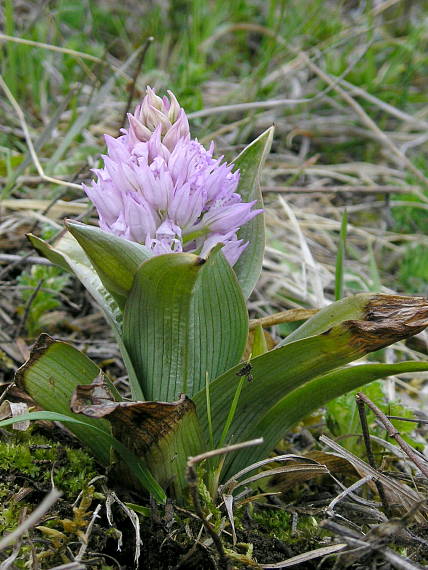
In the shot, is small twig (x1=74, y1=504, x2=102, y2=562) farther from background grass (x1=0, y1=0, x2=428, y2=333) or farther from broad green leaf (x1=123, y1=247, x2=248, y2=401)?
background grass (x1=0, y1=0, x2=428, y2=333)

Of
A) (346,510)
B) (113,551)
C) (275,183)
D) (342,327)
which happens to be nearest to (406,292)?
(275,183)

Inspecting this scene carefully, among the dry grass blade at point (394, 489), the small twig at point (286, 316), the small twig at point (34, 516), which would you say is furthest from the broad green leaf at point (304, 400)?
the small twig at point (34, 516)

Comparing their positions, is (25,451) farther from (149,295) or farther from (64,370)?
(149,295)

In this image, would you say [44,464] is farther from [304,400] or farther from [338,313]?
[338,313]

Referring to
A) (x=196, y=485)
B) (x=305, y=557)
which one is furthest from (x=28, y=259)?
(x=305, y=557)

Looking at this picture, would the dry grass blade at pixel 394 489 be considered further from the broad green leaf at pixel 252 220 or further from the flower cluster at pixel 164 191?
the flower cluster at pixel 164 191

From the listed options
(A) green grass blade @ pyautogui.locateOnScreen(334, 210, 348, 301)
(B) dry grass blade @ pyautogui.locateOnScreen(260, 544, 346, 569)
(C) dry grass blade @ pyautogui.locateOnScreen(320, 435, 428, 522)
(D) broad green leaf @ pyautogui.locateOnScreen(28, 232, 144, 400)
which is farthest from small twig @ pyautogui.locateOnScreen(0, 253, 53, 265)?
(B) dry grass blade @ pyautogui.locateOnScreen(260, 544, 346, 569)
